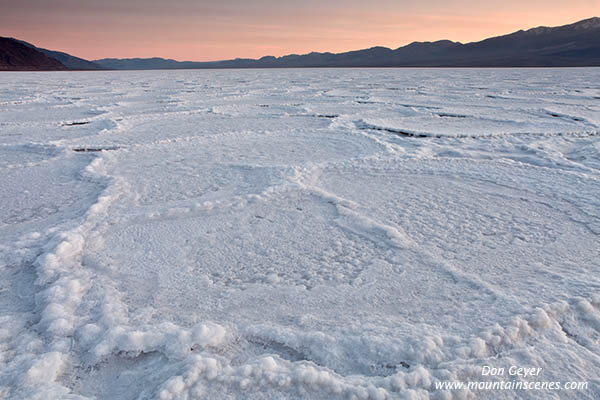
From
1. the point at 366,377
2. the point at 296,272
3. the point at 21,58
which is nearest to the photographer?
the point at 366,377

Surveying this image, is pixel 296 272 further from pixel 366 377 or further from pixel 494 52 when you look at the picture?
pixel 494 52

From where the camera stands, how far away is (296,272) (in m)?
1.70

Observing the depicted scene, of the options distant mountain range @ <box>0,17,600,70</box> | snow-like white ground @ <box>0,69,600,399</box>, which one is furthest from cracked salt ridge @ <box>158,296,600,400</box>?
distant mountain range @ <box>0,17,600,70</box>

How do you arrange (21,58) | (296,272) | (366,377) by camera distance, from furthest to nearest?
1. (21,58)
2. (296,272)
3. (366,377)

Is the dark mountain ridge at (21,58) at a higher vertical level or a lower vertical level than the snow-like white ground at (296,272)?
lower

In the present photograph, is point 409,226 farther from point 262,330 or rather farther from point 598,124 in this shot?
point 598,124

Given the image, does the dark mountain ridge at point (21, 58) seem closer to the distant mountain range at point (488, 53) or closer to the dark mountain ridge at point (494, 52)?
the distant mountain range at point (488, 53)

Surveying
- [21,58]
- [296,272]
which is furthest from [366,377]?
[21,58]


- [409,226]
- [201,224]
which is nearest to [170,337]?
[201,224]

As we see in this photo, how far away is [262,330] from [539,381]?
81 centimetres

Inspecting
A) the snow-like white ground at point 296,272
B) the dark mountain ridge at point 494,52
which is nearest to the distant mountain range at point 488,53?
the dark mountain ridge at point 494,52

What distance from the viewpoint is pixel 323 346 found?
4.06ft

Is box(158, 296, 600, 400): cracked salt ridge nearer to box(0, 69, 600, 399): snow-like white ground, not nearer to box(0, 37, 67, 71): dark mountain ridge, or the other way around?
box(0, 69, 600, 399): snow-like white ground

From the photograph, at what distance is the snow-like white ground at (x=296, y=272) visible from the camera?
1141 millimetres
